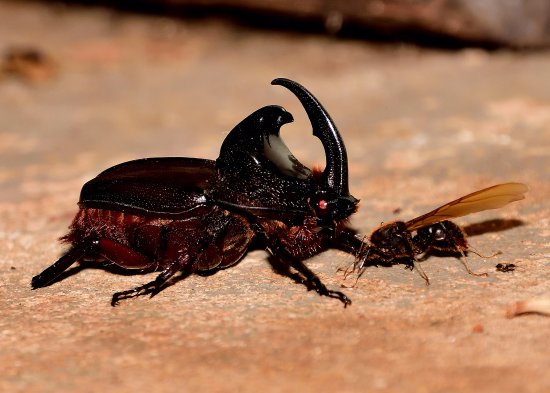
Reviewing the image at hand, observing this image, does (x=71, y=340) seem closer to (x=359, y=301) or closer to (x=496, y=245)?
(x=359, y=301)

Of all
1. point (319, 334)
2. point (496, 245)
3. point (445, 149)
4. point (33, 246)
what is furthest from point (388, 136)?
point (319, 334)

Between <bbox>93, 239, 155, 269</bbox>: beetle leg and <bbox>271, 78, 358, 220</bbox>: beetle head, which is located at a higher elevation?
<bbox>271, 78, 358, 220</bbox>: beetle head

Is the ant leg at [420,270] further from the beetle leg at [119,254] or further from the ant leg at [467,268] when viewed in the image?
the beetle leg at [119,254]

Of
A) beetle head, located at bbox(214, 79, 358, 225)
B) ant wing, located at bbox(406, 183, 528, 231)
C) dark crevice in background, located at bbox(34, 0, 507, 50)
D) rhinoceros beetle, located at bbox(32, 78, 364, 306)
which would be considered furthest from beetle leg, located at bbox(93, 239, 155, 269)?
dark crevice in background, located at bbox(34, 0, 507, 50)

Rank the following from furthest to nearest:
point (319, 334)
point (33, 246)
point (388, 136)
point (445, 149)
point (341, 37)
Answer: point (341, 37) → point (388, 136) → point (445, 149) → point (33, 246) → point (319, 334)

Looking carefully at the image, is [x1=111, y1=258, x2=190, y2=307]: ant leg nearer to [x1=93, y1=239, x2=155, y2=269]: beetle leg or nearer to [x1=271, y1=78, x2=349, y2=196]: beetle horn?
[x1=93, y1=239, x2=155, y2=269]: beetle leg

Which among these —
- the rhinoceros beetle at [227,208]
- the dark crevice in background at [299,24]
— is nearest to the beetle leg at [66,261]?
the rhinoceros beetle at [227,208]
